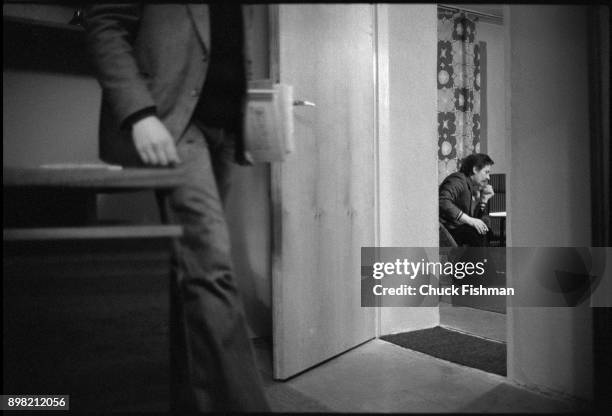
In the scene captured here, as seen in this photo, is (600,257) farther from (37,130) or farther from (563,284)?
(37,130)

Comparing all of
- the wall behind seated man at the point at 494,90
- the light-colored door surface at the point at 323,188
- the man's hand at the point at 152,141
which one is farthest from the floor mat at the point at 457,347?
the wall behind seated man at the point at 494,90

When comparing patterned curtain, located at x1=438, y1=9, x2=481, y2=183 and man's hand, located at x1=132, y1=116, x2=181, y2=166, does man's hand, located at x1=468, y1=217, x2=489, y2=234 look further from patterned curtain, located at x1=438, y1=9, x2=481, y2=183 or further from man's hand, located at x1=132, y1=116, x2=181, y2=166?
man's hand, located at x1=132, y1=116, x2=181, y2=166

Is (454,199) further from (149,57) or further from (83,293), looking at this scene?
(83,293)

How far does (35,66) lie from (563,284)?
162 cm

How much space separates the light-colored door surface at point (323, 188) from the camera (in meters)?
1.57

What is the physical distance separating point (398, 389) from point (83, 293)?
37.2 inches

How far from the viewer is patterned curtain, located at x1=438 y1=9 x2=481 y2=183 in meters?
3.87

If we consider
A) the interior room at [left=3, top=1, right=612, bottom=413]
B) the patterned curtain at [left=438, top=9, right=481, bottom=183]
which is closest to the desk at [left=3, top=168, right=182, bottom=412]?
the interior room at [left=3, top=1, right=612, bottom=413]

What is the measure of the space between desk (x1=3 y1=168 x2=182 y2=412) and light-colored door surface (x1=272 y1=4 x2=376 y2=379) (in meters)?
0.52

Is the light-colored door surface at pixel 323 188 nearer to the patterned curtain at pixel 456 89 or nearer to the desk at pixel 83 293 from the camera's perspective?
the desk at pixel 83 293

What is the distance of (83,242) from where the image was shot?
0.92 m

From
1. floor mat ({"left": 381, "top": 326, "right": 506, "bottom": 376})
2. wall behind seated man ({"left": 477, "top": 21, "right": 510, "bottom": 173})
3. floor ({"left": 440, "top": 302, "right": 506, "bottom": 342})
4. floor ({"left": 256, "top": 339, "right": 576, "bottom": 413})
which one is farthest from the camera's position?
wall behind seated man ({"left": 477, "top": 21, "right": 510, "bottom": 173})

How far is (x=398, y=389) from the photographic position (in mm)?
1494

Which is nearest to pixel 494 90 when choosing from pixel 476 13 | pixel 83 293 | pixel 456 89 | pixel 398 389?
pixel 456 89
